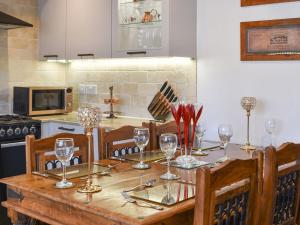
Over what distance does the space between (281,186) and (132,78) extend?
2.55m

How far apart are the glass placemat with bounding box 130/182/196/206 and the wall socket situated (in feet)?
9.36

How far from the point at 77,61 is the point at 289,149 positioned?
3326 mm

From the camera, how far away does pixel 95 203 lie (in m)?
1.79

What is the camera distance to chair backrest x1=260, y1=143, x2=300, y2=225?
1889mm

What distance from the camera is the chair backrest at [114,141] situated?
277 cm

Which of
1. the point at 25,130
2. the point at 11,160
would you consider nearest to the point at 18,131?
the point at 25,130

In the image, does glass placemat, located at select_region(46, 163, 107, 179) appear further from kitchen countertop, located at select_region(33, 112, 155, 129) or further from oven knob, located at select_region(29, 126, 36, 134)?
oven knob, located at select_region(29, 126, 36, 134)

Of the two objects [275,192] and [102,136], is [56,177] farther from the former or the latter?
[275,192]

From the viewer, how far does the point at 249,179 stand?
1.78m

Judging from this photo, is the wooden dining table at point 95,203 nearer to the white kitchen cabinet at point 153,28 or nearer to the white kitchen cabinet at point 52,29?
the white kitchen cabinet at point 153,28

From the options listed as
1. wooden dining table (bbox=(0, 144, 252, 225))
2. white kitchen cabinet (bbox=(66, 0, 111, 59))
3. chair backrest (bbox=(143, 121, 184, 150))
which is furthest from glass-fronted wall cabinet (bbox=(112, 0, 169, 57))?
wooden dining table (bbox=(0, 144, 252, 225))

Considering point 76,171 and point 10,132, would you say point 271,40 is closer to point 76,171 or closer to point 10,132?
point 76,171

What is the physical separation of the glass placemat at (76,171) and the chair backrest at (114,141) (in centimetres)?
26

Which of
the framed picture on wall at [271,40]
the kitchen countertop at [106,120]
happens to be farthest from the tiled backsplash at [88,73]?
the framed picture on wall at [271,40]
